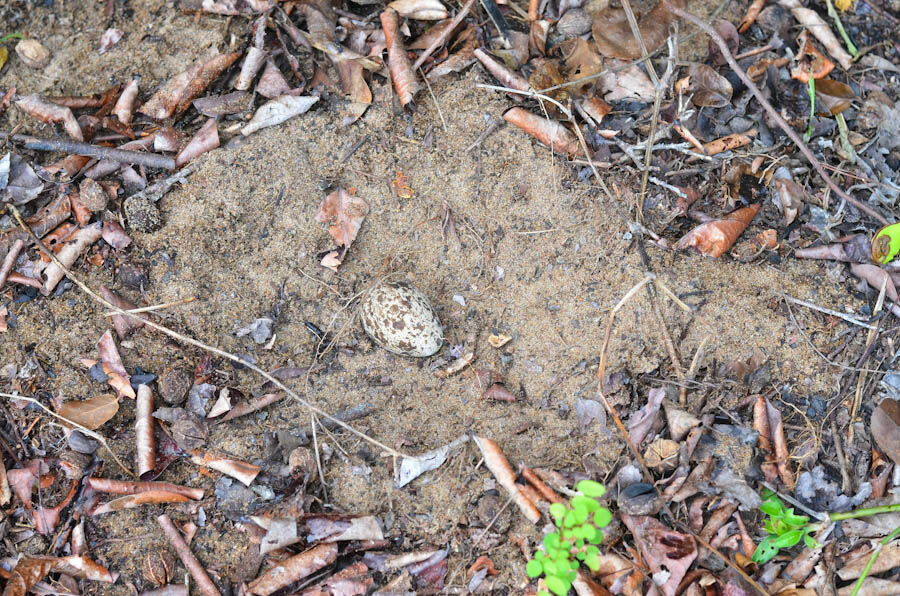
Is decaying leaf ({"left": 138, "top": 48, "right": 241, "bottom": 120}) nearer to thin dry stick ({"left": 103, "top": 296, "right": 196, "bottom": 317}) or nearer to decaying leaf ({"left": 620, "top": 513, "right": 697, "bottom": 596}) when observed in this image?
thin dry stick ({"left": 103, "top": 296, "right": 196, "bottom": 317})

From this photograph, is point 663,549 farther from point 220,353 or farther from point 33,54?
point 33,54

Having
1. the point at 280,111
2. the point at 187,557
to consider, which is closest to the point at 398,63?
the point at 280,111

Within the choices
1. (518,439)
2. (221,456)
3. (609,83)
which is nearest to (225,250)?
(221,456)

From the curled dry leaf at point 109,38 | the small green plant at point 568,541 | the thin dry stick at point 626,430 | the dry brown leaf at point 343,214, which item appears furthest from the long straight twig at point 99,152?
the small green plant at point 568,541

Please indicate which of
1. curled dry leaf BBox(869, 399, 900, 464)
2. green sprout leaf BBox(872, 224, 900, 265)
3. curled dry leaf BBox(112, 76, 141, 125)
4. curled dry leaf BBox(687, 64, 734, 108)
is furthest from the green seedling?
curled dry leaf BBox(112, 76, 141, 125)

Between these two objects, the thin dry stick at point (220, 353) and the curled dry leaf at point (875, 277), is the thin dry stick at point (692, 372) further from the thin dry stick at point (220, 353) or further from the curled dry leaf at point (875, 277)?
the thin dry stick at point (220, 353)
